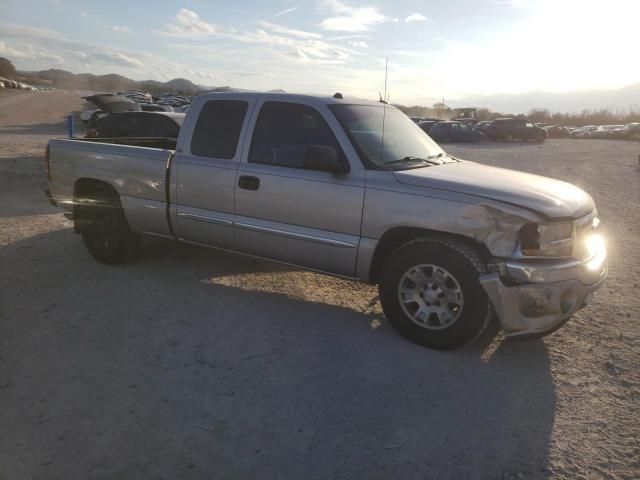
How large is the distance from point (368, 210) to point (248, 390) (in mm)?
1656

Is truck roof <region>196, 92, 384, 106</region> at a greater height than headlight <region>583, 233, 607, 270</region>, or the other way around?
truck roof <region>196, 92, 384, 106</region>

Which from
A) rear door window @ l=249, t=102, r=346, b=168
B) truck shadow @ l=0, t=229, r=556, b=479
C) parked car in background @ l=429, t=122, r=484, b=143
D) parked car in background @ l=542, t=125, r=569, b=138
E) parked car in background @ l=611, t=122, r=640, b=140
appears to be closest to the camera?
truck shadow @ l=0, t=229, r=556, b=479

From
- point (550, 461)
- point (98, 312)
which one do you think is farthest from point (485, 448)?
point (98, 312)

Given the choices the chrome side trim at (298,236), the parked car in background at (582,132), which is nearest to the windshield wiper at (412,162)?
the chrome side trim at (298,236)

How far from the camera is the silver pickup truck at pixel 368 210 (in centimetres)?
354

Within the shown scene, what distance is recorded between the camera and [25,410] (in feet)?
9.78

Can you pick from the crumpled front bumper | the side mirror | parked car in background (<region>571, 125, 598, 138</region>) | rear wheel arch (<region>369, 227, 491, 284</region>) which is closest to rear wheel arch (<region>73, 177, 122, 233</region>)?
the side mirror

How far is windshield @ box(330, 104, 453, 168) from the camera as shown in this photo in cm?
422

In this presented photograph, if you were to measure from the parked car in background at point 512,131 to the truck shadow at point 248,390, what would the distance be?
31806 millimetres

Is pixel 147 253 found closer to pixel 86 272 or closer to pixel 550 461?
pixel 86 272

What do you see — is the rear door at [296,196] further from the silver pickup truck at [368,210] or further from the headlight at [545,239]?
the headlight at [545,239]

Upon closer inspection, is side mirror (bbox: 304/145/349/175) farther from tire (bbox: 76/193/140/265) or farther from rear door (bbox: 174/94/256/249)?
tire (bbox: 76/193/140/265)

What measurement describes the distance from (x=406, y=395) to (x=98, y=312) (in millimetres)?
2813

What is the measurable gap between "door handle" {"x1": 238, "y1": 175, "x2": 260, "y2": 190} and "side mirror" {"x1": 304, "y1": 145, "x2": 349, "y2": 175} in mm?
643
